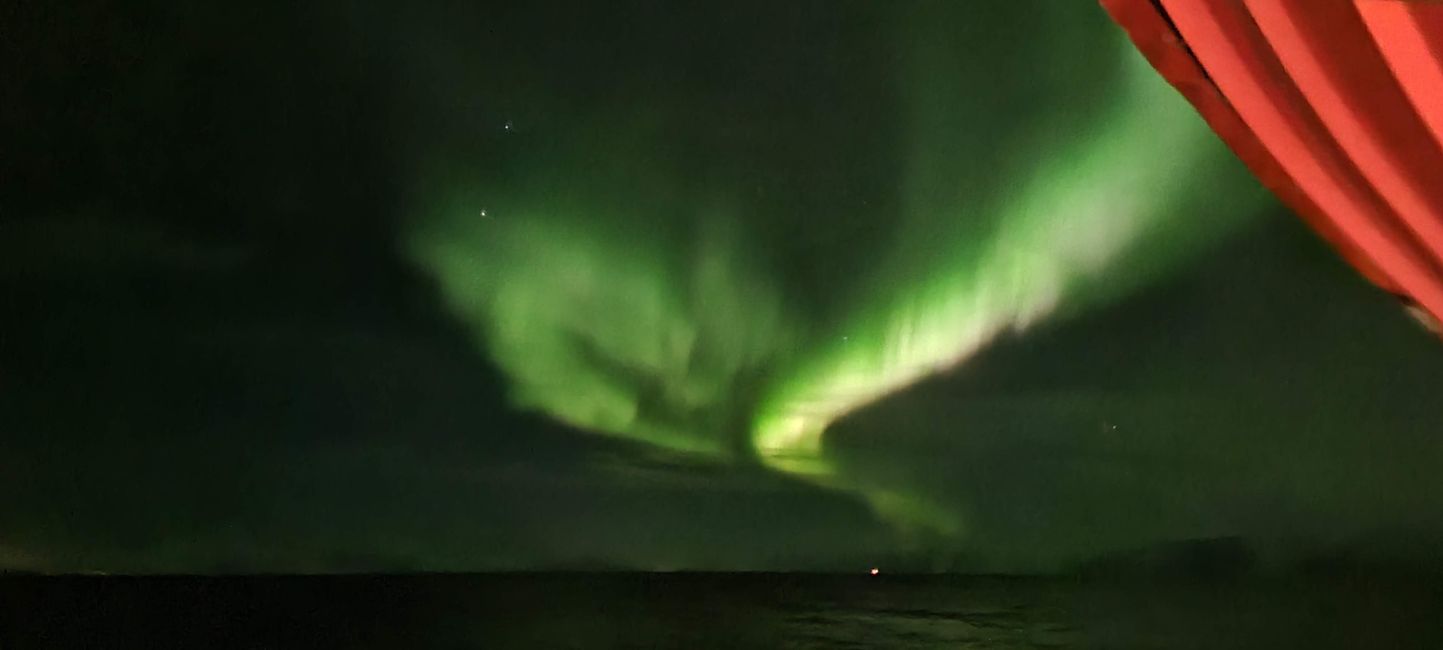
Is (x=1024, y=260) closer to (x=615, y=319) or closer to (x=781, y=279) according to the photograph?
(x=781, y=279)

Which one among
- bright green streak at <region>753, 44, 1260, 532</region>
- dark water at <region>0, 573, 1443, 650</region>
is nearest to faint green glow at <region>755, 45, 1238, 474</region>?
bright green streak at <region>753, 44, 1260, 532</region>

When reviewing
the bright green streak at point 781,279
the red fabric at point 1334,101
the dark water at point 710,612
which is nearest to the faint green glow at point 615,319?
the bright green streak at point 781,279

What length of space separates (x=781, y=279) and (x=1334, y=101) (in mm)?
723

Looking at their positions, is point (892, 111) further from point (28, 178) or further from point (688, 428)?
point (28, 178)

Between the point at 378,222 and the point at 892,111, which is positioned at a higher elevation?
the point at 892,111

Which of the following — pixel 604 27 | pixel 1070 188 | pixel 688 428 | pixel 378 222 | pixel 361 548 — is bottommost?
pixel 361 548

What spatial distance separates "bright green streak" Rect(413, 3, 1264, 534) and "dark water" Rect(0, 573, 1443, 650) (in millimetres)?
200

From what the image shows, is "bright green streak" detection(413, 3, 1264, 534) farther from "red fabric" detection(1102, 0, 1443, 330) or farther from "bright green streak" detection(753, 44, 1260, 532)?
"red fabric" detection(1102, 0, 1443, 330)

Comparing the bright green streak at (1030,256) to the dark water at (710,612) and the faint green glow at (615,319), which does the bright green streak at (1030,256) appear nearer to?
the faint green glow at (615,319)

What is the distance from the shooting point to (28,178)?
158cm

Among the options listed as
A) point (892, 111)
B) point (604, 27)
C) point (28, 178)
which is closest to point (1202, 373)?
point (892, 111)

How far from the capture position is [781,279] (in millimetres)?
1612

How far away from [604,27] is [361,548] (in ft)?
2.68

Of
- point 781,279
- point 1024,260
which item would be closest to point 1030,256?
point 1024,260
